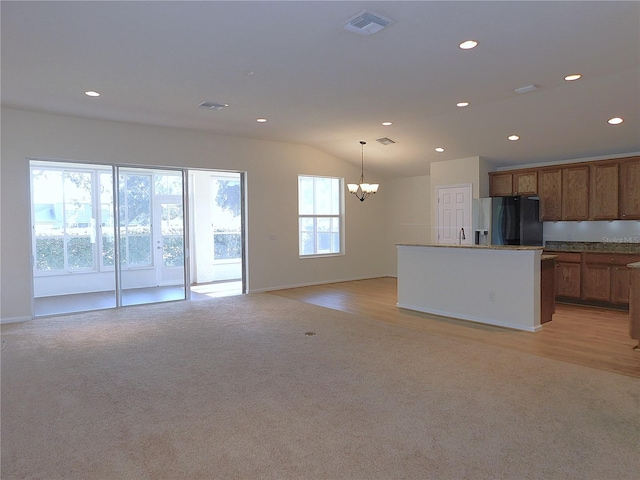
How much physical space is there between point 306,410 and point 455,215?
233 inches

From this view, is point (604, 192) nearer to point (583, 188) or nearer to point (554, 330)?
point (583, 188)

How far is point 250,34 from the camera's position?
3.49 meters

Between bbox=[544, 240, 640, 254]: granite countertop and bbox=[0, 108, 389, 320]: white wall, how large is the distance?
3847 mm

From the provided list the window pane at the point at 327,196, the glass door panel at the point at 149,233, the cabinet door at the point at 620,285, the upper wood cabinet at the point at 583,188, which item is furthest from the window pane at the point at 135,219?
the cabinet door at the point at 620,285

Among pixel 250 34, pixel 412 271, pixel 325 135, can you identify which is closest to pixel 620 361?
pixel 412 271

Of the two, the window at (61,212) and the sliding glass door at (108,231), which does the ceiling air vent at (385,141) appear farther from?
the window at (61,212)

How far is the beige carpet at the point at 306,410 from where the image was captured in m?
2.35

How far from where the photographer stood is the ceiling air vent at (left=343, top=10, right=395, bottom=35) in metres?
3.18

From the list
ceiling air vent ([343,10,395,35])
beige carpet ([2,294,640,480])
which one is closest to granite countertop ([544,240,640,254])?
beige carpet ([2,294,640,480])

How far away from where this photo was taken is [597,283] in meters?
6.45

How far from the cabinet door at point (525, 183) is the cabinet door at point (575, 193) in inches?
17.9

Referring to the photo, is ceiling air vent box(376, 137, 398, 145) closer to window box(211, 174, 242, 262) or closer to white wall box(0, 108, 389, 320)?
white wall box(0, 108, 389, 320)

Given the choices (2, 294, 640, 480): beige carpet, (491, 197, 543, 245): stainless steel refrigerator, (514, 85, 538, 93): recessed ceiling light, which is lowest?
(2, 294, 640, 480): beige carpet

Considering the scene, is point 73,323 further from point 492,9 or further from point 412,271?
point 492,9
